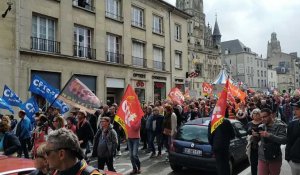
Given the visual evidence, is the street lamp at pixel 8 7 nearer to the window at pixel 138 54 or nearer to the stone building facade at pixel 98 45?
the stone building facade at pixel 98 45

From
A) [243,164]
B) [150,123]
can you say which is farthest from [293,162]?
[150,123]

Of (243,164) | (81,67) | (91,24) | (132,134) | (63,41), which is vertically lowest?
(243,164)

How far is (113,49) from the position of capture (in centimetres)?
2308

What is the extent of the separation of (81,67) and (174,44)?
38.4ft

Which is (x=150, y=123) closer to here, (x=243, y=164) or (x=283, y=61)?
(x=243, y=164)

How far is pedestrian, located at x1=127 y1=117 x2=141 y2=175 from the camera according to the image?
29.4ft

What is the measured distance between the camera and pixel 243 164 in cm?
970

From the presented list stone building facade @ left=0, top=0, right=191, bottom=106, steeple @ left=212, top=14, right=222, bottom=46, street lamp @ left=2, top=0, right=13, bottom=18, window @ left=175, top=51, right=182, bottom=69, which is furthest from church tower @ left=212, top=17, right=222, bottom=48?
street lamp @ left=2, top=0, right=13, bottom=18

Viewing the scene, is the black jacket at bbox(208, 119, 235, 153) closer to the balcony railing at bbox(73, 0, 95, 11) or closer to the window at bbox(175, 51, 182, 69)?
the balcony railing at bbox(73, 0, 95, 11)

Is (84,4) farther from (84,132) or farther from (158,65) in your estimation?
(84,132)

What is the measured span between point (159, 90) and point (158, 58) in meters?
Answer: 2.73

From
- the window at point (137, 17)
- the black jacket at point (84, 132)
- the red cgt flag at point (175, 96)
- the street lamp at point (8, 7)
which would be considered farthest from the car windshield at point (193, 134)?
the window at point (137, 17)

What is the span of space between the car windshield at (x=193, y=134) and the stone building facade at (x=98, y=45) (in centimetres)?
1076

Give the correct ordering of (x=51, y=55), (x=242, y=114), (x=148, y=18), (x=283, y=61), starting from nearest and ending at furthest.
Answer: (x=242, y=114)
(x=51, y=55)
(x=148, y=18)
(x=283, y=61)
